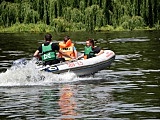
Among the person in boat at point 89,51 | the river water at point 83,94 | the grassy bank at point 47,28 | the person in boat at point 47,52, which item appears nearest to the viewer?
the river water at point 83,94

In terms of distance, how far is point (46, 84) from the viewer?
16.5 metres

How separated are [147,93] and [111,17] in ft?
112

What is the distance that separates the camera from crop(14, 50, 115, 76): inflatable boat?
57.4 feet

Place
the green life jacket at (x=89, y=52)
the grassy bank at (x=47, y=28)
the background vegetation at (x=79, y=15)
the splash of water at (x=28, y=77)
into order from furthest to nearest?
1. the grassy bank at (x=47, y=28)
2. the background vegetation at (x=79, y=15)
3. the green life jacket at (x=89, y=52)
4. the splash of water at (x=28, y=77)

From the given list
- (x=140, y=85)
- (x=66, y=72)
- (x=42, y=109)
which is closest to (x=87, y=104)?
(x=42, y=109)

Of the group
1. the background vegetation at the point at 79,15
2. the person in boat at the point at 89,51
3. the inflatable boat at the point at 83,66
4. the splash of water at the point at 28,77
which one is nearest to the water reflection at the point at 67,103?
the splash of water at the point at 28,77

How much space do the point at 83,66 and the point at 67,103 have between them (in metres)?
5.52

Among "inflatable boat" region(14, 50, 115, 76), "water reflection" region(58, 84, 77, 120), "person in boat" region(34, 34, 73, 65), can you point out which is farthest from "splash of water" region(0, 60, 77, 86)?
"water reflection" region(58, 84, 77, 120)

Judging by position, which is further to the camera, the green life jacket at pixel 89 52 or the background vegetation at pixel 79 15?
the background vegetation at pixel 79 15

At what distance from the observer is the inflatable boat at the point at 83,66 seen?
57.4ft

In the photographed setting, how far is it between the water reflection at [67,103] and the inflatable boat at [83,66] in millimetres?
1647

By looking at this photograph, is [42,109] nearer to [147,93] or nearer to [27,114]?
[27,114]

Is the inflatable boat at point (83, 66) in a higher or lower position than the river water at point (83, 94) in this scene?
higher

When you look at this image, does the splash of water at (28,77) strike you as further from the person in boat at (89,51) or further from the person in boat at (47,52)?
the person in boat at (89,51)
